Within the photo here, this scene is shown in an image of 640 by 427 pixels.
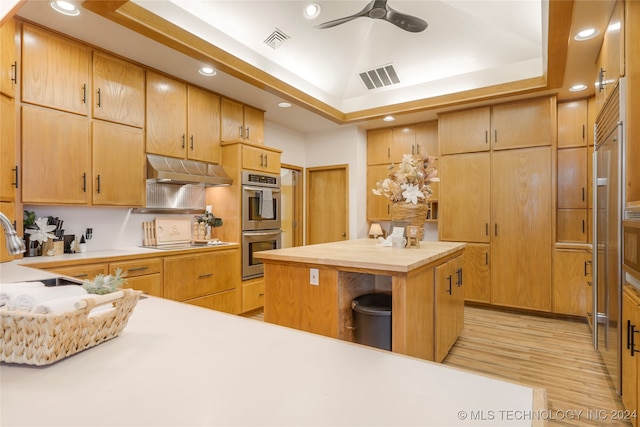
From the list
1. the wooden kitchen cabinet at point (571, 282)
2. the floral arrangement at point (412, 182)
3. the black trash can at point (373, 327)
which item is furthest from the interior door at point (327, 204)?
the black trash can at point (373, 327)

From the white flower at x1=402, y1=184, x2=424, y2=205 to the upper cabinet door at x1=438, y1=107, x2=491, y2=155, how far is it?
6.91 ft

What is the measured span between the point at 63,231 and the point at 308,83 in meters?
3.23

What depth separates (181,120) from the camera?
3.69m

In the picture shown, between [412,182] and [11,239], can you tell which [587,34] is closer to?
[412,182]

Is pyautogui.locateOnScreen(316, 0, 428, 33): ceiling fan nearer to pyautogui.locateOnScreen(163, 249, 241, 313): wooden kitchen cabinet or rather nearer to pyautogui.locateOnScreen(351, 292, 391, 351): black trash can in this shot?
pyautogui.locateOnScreen(351, 292, 391, 351): black trash can

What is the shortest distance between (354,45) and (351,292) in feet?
10.8

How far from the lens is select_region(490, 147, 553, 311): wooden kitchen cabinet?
4.11m

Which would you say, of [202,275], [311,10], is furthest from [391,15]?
[202,275]

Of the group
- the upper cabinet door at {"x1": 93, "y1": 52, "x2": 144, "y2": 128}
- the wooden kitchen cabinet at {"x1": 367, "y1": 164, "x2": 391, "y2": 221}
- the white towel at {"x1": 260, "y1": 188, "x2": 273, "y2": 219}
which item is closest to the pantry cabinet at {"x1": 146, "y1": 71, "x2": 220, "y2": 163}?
the upper cabinet door at {"x1": 93, "y1": 52, "x2": 144, "y2": 128}

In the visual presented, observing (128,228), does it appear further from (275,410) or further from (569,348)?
(569,348)

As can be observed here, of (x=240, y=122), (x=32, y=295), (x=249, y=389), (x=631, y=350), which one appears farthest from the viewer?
(x=240, y=122)

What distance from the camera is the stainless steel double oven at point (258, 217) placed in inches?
161

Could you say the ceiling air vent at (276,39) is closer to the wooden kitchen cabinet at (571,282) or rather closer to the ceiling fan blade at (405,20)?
the ceiling fan blade at (405,20)

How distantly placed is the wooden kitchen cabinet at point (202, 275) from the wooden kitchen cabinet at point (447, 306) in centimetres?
233
